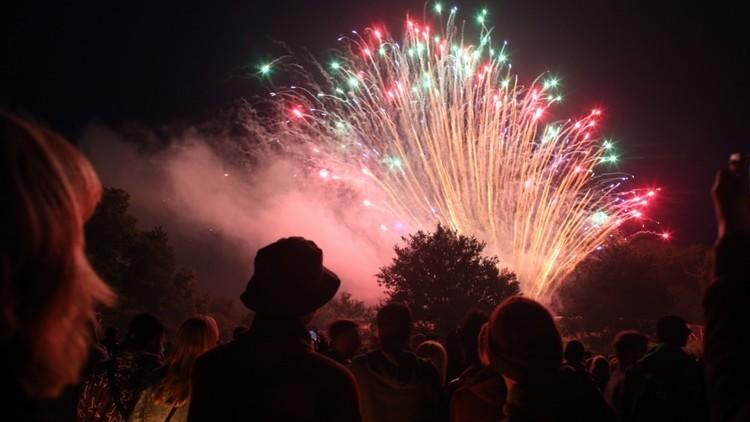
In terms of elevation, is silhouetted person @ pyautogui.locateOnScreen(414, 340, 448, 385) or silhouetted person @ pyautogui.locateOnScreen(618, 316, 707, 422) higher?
silhouetted person @ pyautogui.locateOnScreen(618, 316, 707, 422)

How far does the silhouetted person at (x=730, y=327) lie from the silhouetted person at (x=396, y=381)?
2564 millimetres

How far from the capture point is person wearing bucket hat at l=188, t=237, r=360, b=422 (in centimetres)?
259

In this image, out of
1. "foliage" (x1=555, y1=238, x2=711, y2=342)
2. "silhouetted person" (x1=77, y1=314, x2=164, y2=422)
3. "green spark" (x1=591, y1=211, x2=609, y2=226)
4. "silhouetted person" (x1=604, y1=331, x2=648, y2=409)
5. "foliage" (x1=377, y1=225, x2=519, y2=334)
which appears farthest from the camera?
"foliage" (x1=555, y1=238, x2=711, y2=342)

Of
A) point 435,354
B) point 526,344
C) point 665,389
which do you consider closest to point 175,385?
point 435,354

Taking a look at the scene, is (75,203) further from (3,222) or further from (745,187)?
(745,187)

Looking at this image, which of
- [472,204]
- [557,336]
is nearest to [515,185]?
[472,204]

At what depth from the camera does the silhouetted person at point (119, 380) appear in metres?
4.75

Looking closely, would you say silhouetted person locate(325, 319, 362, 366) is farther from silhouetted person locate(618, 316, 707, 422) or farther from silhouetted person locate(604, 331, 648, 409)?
silhouetted person locate(604, 331, 648, 409)

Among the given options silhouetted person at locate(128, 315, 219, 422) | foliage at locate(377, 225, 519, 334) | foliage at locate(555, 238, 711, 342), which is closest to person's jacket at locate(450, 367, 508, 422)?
silhouetted person at locate(128, 315, 219, 422)

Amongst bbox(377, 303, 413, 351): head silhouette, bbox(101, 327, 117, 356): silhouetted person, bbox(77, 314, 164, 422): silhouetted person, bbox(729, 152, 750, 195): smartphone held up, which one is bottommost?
bbox(101, 327, 117, 356): silhouetted person

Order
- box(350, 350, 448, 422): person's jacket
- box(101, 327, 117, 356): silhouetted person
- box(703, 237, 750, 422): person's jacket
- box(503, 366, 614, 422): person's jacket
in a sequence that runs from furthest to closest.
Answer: box(101, 327, 117, 356): silhouetted person, box(350, 350, 448, 422): person's jacket, box(503, 366, 614, 422): person's jacket, box(703, 237, 750, 422): person's jacket

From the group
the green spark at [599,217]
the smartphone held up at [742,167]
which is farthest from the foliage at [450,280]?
the smartphone held up at [742,167]

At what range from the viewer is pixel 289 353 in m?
2.73

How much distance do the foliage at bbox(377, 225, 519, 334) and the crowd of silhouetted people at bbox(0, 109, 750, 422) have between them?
87.0 ft
